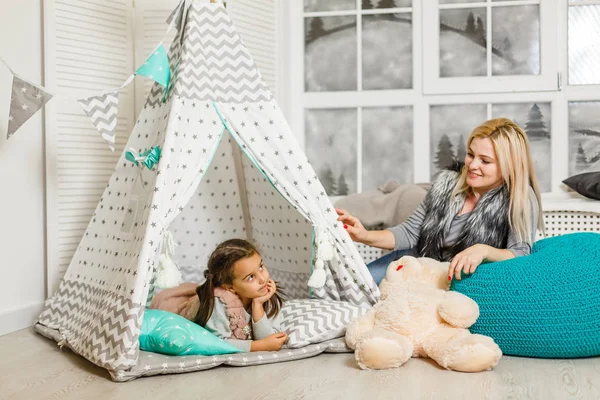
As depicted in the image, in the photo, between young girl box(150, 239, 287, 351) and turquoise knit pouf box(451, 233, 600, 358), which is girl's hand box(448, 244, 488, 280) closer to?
turquoise knit pouf box(451, 233, 600, 358)

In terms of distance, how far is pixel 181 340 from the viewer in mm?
2275

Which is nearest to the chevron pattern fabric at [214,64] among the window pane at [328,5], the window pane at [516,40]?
the window pane at [328,5]

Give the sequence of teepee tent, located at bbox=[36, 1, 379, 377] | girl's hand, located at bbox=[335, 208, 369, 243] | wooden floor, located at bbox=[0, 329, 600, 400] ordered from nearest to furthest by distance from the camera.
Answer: wooden floor, located at bbox=[0, 329, 600, 400] → teepee tent, located at bbox=[36, 1, 379, 377] → girl's hand, located at bbox=[335, 208, 369, 243]

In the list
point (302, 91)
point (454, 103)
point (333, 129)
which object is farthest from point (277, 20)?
point (454, 103)

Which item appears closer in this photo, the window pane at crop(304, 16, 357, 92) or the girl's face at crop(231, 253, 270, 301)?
the girl's face at crop(231, 253, 270, 301)

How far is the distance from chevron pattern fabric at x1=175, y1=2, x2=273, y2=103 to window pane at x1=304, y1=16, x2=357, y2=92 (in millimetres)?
1362

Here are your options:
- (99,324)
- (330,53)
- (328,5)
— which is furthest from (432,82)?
(99,324)

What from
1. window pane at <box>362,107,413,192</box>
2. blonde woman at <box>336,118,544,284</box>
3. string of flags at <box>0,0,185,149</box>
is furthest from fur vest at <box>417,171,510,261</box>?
string of flags at <box>0,0,185,149</box>

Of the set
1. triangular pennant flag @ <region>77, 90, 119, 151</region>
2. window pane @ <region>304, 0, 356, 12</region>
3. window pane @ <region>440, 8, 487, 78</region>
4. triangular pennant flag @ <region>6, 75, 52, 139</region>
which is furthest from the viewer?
window pane @ <region>304, 0, 356, 12</region>

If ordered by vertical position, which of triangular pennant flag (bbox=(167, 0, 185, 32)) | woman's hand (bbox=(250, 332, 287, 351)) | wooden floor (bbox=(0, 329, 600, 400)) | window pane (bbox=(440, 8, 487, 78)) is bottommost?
wooden floor (bbox=(0, 329, 600, 400))

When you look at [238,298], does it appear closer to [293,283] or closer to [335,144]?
[293,283]

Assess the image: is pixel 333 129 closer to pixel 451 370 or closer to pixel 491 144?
pixel 491 144

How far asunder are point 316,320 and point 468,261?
54 cm

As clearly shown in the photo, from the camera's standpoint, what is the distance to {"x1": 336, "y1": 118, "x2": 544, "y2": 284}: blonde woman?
2.57 m
